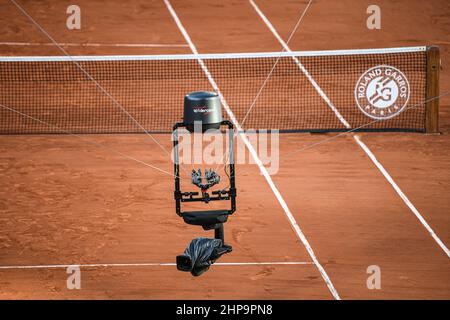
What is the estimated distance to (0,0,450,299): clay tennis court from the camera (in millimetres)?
10766

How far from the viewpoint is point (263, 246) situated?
11883 mm

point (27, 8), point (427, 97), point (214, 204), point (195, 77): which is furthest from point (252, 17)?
point (214, 204)

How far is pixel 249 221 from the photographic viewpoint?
12.8 m

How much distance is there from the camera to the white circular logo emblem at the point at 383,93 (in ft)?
59.3

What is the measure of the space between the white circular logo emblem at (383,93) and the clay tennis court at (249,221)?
2.99ft

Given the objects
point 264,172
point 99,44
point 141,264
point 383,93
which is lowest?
point 141,264

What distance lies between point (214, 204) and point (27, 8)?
1323 centimetres

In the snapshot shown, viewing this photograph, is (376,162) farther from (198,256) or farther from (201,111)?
(198,256)

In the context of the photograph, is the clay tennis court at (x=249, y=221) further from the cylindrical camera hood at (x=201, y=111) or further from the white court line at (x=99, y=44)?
the white court line at (x=99, y=44)

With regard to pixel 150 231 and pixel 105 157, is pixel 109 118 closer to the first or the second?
pixel 105 157

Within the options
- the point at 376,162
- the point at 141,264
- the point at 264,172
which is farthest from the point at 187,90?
the point at 141,264

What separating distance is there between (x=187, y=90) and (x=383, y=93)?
4071 millimetres

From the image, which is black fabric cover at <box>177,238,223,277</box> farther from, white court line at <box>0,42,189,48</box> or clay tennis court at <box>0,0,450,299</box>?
white court line at <box>0,42,189,48</box>

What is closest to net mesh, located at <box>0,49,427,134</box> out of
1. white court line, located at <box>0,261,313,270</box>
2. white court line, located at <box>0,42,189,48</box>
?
white court line, located at <box>0,42,189,48</box>
